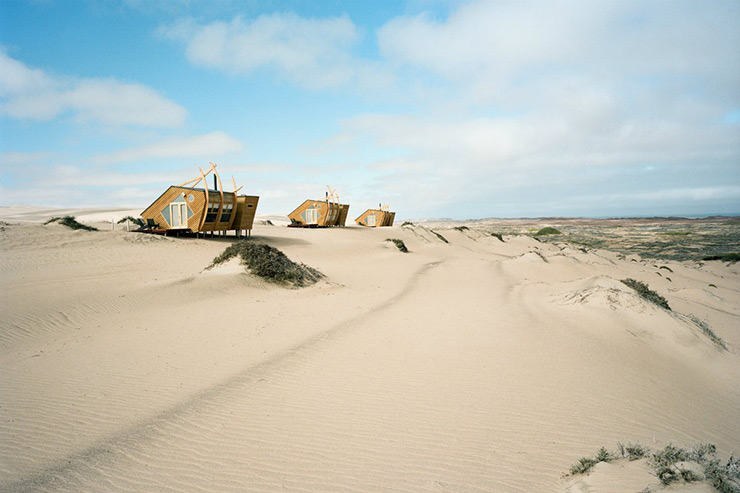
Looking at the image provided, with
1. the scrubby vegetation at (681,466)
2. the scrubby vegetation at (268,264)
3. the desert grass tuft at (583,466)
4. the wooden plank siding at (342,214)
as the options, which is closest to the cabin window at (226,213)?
the scrubby vegetation at (268,264)

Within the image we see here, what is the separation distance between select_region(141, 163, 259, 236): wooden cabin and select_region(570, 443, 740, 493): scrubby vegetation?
72.7 feet

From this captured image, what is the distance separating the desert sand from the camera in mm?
3754

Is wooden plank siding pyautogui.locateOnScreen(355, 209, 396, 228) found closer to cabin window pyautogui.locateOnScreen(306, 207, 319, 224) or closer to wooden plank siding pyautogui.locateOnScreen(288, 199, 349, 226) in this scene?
wooden plank siding pyautogui.locateOnScreen(288, 199, 349, 226)

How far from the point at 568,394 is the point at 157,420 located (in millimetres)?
5347

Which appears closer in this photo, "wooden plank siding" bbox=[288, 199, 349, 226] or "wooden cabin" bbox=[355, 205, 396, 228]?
"wooden plank siding" bbox=[288, 199, 349, 226]

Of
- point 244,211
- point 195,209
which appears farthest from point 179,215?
point 244,211

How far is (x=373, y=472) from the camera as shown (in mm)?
3678

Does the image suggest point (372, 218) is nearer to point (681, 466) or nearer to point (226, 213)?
point (226, 213)

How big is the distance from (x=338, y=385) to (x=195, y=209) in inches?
791

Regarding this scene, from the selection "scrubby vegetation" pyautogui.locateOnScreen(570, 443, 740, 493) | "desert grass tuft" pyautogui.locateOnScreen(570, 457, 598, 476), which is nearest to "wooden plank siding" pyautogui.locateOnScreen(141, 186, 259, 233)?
"desert grass tuft" pyautogui.locateOnScreen(570, 457, 598, 476)

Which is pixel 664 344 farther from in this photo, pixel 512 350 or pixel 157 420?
pixel 157 420

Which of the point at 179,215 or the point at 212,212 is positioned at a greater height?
the point at 212,212

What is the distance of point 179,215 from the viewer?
76.5 ft

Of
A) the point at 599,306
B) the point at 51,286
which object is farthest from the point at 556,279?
the point at 51,286
